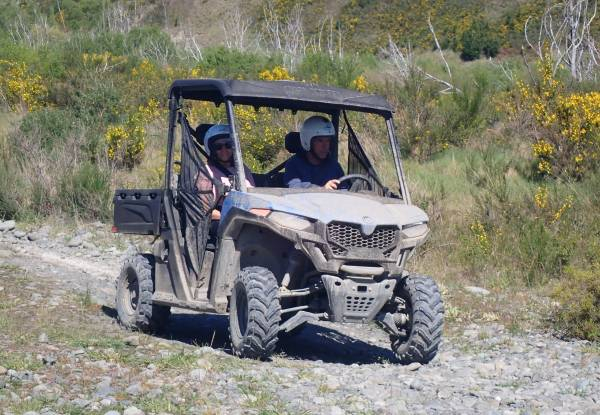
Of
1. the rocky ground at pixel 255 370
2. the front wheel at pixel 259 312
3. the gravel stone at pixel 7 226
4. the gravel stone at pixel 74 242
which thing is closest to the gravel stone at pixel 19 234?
the gravel stone at pixel 7 226

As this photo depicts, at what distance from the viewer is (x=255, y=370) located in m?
7.66

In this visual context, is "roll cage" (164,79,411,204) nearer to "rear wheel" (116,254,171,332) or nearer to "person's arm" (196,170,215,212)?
"person's arm" (196,170,215,212)

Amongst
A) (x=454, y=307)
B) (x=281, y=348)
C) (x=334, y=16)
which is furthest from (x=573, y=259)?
(x=334, y=16)

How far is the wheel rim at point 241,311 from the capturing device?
8250 millimetres

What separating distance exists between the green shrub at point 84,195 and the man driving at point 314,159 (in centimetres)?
792

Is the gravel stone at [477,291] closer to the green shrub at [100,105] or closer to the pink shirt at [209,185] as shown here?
the pink shirt at [209,185]

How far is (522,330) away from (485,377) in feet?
7.37

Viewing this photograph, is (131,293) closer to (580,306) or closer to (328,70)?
(580,306)

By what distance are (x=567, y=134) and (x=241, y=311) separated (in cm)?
932

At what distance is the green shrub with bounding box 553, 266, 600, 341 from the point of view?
32.1 ft

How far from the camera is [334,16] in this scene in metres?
64.4

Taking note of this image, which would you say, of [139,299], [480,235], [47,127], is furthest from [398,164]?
[47,127]

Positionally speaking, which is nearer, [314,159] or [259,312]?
[259,312]

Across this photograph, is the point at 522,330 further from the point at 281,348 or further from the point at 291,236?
the point at 291,236
